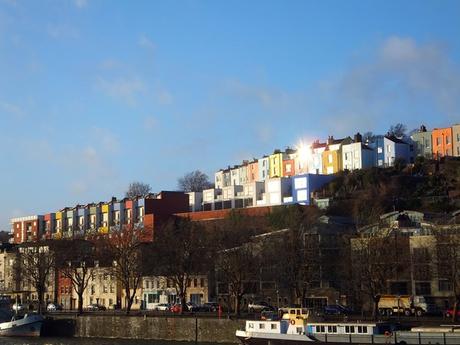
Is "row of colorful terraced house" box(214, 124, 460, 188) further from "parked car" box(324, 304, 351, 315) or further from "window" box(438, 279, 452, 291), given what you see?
"parked car" box(324, 304, 351, 315)

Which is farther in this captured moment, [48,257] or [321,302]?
[48,257]

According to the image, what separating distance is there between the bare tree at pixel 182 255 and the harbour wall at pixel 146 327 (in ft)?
30.9

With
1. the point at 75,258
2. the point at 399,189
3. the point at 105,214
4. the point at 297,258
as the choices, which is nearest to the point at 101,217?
the point at 105,214

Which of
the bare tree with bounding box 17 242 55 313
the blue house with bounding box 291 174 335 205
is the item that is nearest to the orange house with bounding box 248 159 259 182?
the blue house with bounding box 291 174 335 205

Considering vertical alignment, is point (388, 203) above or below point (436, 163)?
below

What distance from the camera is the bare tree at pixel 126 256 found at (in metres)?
99.9

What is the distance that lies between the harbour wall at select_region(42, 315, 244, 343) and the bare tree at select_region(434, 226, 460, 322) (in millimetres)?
22742

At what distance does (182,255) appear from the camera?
318 feet

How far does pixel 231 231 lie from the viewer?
99.8 meters

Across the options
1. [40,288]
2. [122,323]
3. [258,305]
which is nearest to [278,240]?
[258,305]

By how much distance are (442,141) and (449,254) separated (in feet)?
269

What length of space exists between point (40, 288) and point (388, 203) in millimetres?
61625

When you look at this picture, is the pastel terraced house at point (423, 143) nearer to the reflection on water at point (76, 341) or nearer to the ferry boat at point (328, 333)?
the reflection on water at point (76, 341)

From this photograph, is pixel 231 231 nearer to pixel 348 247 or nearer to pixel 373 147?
pixel 348 247
